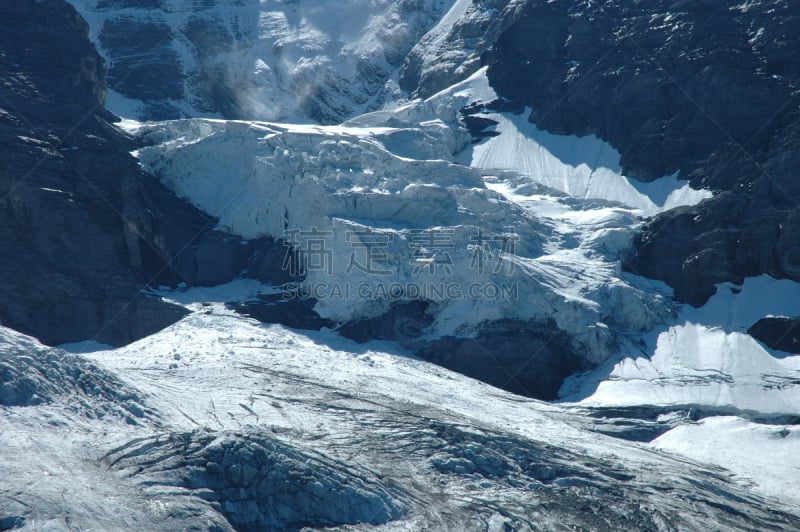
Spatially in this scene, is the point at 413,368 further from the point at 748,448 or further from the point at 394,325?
the point at 748,448

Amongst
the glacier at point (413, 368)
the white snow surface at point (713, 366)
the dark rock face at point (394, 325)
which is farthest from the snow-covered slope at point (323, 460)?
the dark rock face at point (394, 325)

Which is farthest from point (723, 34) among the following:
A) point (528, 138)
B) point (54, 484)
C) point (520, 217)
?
point (54, 484)

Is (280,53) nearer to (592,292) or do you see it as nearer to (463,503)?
(592,292)

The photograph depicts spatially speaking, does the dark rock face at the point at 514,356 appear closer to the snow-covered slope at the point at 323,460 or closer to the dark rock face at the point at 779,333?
the snow-covered slope at the point at 323,460

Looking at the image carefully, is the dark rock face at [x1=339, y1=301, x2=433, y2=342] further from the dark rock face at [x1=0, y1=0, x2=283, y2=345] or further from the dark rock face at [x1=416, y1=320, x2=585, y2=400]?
the dark rock face at [x1=0, y1=0, x2=283, y2=345]

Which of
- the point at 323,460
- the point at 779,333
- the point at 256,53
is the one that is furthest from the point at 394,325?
the point at 256,53
